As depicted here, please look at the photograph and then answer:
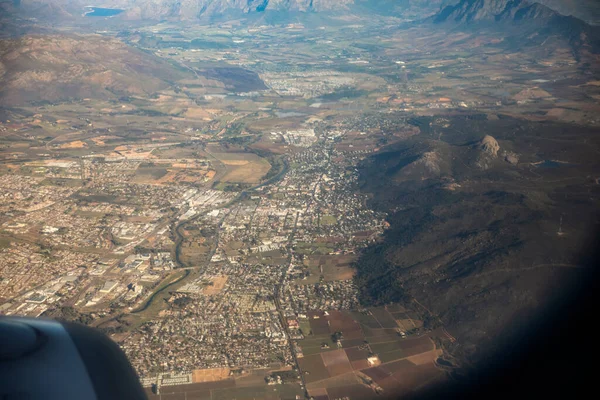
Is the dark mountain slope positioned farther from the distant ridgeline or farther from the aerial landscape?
the distant ridgeline

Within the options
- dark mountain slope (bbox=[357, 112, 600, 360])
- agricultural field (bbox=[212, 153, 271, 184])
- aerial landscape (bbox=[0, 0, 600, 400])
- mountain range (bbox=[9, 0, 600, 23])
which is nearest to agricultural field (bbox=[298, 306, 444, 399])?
aerial landscape (bbox=[0, 0, 600, 400])

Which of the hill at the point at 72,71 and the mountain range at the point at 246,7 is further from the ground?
the mountain range at the point at 246,7

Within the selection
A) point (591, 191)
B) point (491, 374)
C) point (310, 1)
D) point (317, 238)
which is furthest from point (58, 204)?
point (310, 1)

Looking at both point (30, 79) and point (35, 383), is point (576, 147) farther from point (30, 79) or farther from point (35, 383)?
point (30, 79)

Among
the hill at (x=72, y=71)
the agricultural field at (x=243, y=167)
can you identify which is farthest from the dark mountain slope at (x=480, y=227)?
the hill at (x=72, y=71)

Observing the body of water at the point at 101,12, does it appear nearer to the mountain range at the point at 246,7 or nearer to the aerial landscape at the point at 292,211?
the mountain range at the point at 246,7

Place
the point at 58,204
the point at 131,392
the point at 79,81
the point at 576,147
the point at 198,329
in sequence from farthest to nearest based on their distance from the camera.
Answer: the point at 79,81
the point at 576,147
the point at 58,204
the point at 198,329
the point at 131,392
